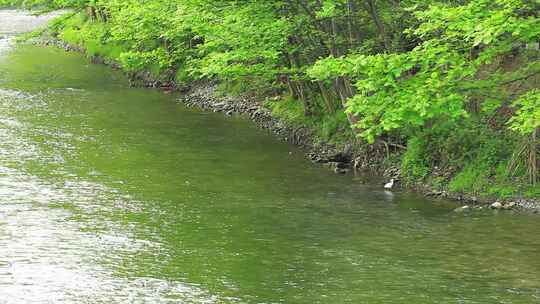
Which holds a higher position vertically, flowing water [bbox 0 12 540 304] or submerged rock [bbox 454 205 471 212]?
submerged rock [bbox 454 205 471 212]

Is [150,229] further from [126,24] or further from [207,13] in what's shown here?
[126,24]

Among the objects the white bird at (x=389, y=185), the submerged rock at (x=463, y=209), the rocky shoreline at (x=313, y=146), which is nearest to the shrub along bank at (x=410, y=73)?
the rocky shoreline at (x=313, y=146)

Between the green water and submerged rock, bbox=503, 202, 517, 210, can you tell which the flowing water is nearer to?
the green water

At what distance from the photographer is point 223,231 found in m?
23.2

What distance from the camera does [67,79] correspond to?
174 ft

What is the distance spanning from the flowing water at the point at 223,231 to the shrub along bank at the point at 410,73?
1877 millimetres

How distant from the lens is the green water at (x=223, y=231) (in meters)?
18.9

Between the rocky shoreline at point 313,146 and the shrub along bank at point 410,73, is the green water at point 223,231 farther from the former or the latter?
the shrub along bank at point 410,73

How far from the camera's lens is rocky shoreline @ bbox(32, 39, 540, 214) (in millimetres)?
25578

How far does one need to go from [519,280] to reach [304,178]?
1134 cm

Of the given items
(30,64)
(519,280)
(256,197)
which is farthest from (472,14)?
(30,64)

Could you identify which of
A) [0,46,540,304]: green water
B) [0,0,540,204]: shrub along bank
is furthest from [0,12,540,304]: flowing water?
[0,0,540,204]: shrub along bank

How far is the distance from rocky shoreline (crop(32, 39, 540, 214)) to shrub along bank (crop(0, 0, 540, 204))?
0.28 metres

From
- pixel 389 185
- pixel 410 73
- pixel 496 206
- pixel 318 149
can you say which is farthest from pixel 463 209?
pixel 318 149
